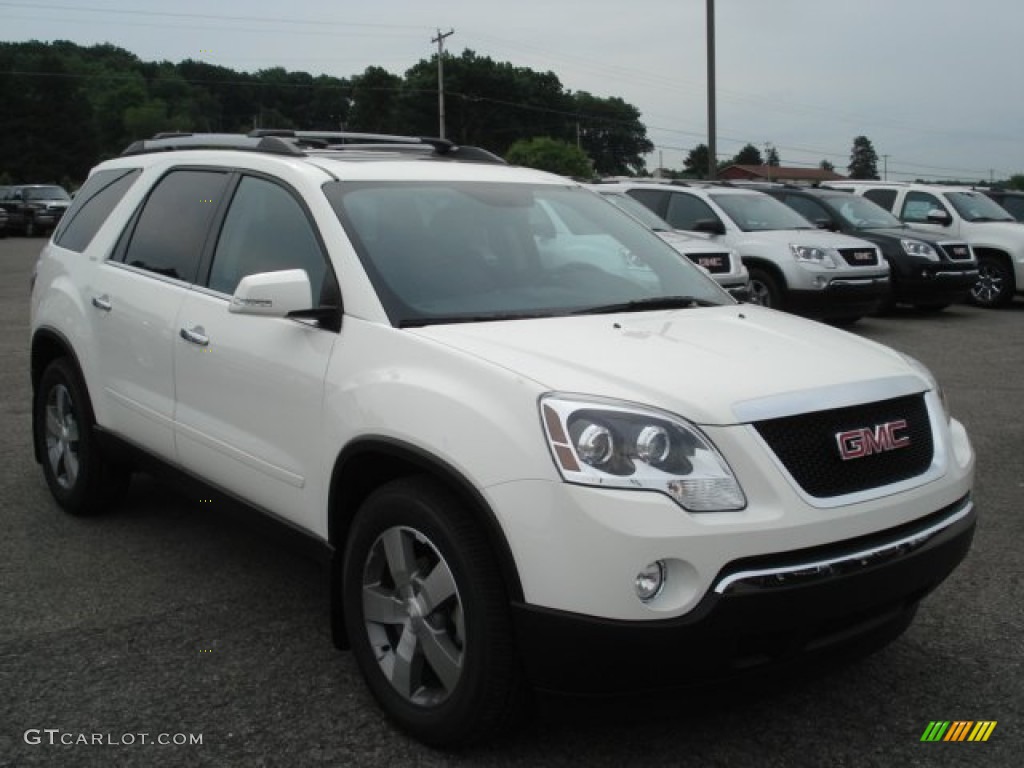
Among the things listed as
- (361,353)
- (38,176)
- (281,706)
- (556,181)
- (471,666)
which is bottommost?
(281,706)

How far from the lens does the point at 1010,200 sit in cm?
1861

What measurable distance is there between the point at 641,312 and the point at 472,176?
980 millimetres

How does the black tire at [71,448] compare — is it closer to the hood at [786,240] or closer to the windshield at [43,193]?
the hood at [786,240]

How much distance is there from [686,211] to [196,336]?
33.2 feet

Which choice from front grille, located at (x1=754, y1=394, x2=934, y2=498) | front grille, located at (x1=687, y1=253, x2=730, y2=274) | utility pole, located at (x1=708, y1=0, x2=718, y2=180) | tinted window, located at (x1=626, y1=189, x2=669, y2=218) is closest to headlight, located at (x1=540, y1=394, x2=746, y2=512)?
front grille, located at (x1=754, y1=394, x2=934, y2=498)

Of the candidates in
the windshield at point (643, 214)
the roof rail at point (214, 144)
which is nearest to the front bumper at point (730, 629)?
the roof rail at point (214, 144)

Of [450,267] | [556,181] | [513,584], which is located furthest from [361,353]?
[556,181]

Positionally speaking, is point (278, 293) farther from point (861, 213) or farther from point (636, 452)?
point (861, 213)

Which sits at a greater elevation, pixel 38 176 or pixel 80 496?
pixel 38 176

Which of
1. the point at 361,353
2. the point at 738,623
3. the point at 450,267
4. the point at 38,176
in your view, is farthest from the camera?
the point at 38,176

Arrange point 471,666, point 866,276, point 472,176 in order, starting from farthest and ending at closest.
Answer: point 866,276
point 472,176
point 471,666

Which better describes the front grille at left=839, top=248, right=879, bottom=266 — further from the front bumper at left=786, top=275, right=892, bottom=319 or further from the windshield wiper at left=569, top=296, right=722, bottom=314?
the windshield wiper at left=569, top=296, right=722, bottom=314

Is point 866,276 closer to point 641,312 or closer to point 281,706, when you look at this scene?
point 641,312

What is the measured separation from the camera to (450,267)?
3.62 meters
